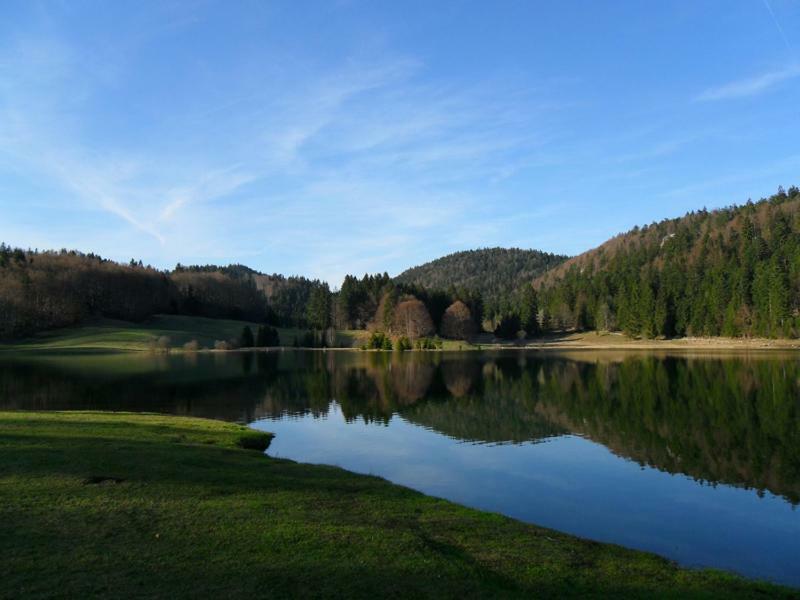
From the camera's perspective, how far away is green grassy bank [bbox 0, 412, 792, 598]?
10656 millimetres

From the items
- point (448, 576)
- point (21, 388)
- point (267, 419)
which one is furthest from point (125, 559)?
point (21, 388)

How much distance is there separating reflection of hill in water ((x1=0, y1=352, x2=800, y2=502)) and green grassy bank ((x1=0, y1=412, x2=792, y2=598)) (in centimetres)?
1488

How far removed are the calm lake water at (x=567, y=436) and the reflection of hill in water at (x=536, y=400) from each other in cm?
18

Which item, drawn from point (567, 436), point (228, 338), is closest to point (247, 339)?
point (228, 338)

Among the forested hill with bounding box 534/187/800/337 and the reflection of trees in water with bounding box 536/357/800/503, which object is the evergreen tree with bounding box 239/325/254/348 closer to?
the forested hill with bounding box 534/187/800/337

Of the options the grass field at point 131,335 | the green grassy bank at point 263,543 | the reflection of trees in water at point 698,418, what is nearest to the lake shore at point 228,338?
the grass field at point 131,335

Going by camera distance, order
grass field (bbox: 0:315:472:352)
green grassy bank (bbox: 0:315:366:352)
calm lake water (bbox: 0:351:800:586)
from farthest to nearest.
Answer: grass field (bbox: 0:315:472:352)
green grassy bank (bbox: 0:315:366:352)
calm lake water (bbox: 0:351:800:586)

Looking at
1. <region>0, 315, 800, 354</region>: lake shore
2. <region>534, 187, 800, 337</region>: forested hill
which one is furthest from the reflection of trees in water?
<region>534, 187, 800, 337</region>: forested hill

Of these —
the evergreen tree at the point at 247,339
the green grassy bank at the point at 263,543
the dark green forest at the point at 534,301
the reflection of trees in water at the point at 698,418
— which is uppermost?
the dark green forest at the point at 534,301

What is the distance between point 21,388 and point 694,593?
66.0m

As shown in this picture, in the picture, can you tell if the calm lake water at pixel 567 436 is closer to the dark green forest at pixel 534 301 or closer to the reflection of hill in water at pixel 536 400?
the reflection of hill in water at pixel 536 400

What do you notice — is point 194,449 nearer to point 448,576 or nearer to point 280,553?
point 280,553

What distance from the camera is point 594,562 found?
1367 centimetres

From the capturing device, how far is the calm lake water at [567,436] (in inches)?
789
